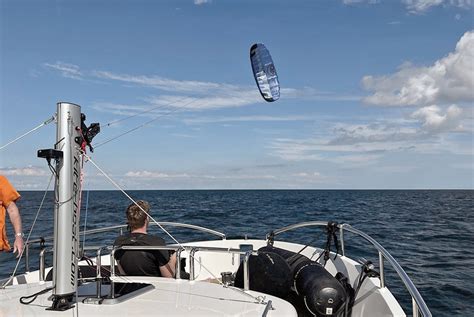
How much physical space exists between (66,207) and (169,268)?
6.03 feet

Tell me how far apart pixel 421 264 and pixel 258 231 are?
7.89 meters

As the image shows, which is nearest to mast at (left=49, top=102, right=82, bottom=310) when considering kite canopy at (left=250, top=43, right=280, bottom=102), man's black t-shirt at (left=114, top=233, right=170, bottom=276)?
man's black t-shirt at (left=114, top=233, right=170, bottom=276)

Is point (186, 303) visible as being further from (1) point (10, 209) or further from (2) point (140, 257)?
(1) point (10, 209)

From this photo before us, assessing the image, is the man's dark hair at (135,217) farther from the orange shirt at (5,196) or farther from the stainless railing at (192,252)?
the orange shirt at (5,196)

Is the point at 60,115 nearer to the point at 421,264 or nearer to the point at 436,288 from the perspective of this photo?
the point at 436,288

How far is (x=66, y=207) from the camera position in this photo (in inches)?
120

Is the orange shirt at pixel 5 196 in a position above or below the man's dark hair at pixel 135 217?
above

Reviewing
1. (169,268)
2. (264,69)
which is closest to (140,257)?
(169,268)

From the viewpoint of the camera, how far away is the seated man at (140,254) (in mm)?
4402

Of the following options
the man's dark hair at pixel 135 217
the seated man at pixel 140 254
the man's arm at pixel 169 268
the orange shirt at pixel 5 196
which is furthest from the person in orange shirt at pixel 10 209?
the man's arm at pixel 169 268

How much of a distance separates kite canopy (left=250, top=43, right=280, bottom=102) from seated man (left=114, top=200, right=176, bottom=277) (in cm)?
216

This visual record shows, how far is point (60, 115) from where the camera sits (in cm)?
311

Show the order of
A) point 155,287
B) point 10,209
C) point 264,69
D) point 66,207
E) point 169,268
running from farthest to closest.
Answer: point 264,69, point 169,268, point 10,209, point 155,287, point 66,207

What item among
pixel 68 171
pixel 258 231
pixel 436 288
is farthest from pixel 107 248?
pixel 258 231
